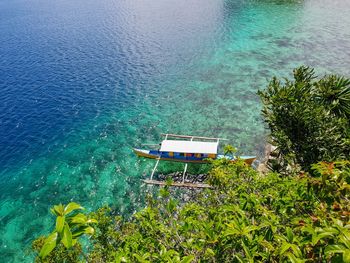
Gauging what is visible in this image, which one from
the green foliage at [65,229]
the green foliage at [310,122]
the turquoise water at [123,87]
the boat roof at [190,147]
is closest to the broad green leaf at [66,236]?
the green foliage at [65,229]

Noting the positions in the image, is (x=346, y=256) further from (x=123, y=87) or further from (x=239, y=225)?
(x=123, y=87)

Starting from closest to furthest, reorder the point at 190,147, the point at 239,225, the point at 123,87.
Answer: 1. the point at 239,225
2. the point at 190,147
3. the point at 123,87

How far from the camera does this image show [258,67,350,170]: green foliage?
851 inches

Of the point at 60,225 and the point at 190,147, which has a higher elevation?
the point at 60,225

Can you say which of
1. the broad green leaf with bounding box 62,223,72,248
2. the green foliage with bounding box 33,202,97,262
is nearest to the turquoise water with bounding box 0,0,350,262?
the green foliage with bounding box 33,202,97,262

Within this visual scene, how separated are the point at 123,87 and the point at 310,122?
41.1 m

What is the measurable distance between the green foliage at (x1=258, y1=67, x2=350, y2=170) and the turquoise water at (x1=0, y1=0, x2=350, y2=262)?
12.5 m

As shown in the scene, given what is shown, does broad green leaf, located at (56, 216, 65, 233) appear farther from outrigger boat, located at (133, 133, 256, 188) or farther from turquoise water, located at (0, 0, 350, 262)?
outrigger boat, located at (133, 133, 256, 188)

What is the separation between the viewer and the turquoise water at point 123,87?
110 feet

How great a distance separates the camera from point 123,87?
54.2 metres

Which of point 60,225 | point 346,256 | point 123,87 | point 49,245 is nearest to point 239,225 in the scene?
point 346,256

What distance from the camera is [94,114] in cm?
4656

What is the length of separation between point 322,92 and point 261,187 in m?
19.2

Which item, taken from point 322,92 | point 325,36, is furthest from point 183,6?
point 322,92
